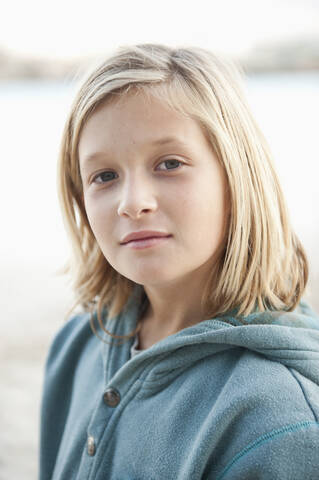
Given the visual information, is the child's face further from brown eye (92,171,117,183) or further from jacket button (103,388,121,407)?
jacket button (103,388,121,407)

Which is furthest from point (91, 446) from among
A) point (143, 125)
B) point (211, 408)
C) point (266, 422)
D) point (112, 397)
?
point (143, 125)

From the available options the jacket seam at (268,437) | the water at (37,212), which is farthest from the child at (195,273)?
the water at (37,212)

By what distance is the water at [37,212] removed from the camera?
6.90 feet

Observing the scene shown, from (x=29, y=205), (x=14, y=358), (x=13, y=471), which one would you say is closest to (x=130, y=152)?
(x=13, y=471)

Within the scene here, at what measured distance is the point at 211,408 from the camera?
2.87 ft

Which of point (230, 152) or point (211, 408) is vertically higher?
point (230, 152)

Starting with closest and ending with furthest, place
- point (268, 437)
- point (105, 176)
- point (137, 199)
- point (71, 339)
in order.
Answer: point (268, 437) < point (137, 199) < point (105, 176) < point (71, 339)

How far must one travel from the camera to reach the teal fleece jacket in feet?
2.56

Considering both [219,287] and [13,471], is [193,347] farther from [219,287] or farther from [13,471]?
[13,471]

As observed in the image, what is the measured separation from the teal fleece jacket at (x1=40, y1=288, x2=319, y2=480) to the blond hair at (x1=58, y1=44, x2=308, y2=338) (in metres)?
0.08

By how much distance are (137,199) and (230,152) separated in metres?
0.20

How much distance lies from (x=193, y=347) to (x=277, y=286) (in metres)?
0.24

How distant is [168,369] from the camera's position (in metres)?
0.96

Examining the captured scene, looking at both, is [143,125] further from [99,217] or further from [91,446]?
[91,446]
